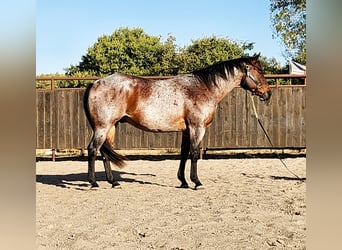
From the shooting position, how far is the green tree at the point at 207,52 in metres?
6.34

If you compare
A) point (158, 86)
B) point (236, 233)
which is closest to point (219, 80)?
point (158, 86)

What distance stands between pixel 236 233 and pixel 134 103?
162 cm

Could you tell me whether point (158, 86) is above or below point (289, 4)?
below

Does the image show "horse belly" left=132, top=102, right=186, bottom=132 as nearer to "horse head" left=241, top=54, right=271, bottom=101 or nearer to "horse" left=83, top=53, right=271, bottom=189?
"horse" left=83, top=53, right=271, bottom=189

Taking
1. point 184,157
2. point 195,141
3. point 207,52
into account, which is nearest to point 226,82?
point 195,141

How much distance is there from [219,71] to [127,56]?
10.7 feet

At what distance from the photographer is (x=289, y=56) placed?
456 cm

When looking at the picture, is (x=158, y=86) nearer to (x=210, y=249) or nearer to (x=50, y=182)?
(x=50, y=182)

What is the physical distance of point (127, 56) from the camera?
6.52m

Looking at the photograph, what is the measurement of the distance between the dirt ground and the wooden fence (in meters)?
0.78

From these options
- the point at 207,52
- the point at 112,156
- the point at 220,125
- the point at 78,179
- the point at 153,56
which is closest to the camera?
the point at 112,156

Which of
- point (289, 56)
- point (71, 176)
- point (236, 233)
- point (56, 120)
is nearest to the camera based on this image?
point (236, 233)

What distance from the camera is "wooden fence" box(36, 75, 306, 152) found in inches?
203

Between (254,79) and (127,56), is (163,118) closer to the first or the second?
(254,79)
